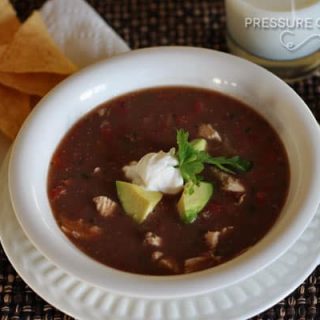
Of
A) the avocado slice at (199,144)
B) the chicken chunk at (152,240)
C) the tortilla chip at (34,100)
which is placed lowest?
the tortilla chip at (34,100)

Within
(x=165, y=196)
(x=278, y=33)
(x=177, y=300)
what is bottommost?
(x=177, y=300)

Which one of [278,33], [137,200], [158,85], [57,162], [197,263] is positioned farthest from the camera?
[278,33]

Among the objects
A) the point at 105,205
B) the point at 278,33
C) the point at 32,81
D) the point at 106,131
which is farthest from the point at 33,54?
the point at 278,33

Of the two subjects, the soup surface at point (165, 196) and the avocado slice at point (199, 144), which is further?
the avocado slice at point (199, 144)

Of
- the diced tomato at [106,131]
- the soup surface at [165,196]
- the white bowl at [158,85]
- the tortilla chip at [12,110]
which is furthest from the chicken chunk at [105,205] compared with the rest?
the tortilla chip at [12,110]

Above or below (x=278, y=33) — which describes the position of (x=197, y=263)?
below

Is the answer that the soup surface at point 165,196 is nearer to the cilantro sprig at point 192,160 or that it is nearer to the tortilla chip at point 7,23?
the cilantro sprig at point 192,160

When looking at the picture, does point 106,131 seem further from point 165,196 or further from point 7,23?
point 7,23
